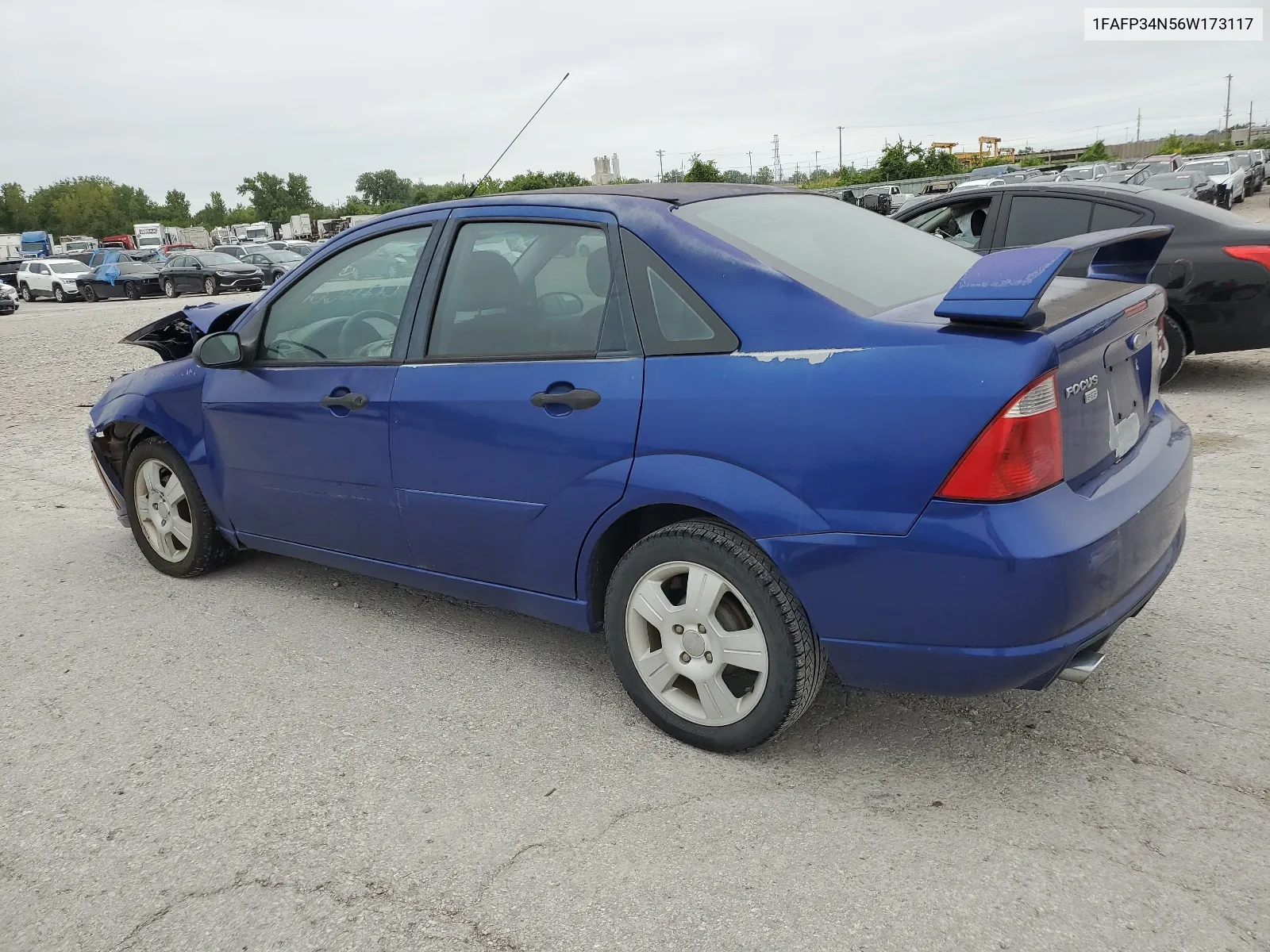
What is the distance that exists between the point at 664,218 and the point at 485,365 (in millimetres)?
771

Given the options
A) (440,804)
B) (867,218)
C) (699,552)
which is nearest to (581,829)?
(440,804)

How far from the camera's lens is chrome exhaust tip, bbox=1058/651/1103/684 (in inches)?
101

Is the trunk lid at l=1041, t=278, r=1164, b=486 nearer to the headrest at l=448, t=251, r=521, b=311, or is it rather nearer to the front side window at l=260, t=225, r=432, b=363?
the headrest at l=448, t=251, r=521, b=311

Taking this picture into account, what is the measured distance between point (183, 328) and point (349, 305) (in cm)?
163

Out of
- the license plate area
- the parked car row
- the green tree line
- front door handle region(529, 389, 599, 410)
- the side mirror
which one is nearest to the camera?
the license plate area

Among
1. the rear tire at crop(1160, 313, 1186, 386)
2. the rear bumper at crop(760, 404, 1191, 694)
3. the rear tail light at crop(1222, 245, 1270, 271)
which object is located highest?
the rear tail light at crop(1222, 245, 1270, 271)

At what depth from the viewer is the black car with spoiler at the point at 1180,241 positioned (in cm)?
697

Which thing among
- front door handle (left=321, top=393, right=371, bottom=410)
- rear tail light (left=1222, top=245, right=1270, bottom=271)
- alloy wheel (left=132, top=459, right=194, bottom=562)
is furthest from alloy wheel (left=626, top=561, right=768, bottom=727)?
rear tail light (left=1222, top=245, right=1270, bottom=271)

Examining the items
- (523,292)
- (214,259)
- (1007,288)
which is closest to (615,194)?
(523,292)

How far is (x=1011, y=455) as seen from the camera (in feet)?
7.81

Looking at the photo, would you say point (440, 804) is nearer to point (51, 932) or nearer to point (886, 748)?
point (51, 932)

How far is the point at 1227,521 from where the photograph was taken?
4688 mm

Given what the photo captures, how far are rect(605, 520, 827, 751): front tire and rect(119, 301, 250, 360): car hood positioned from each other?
279 centimetres

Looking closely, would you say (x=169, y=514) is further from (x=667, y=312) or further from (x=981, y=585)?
(x=981, y=585)
